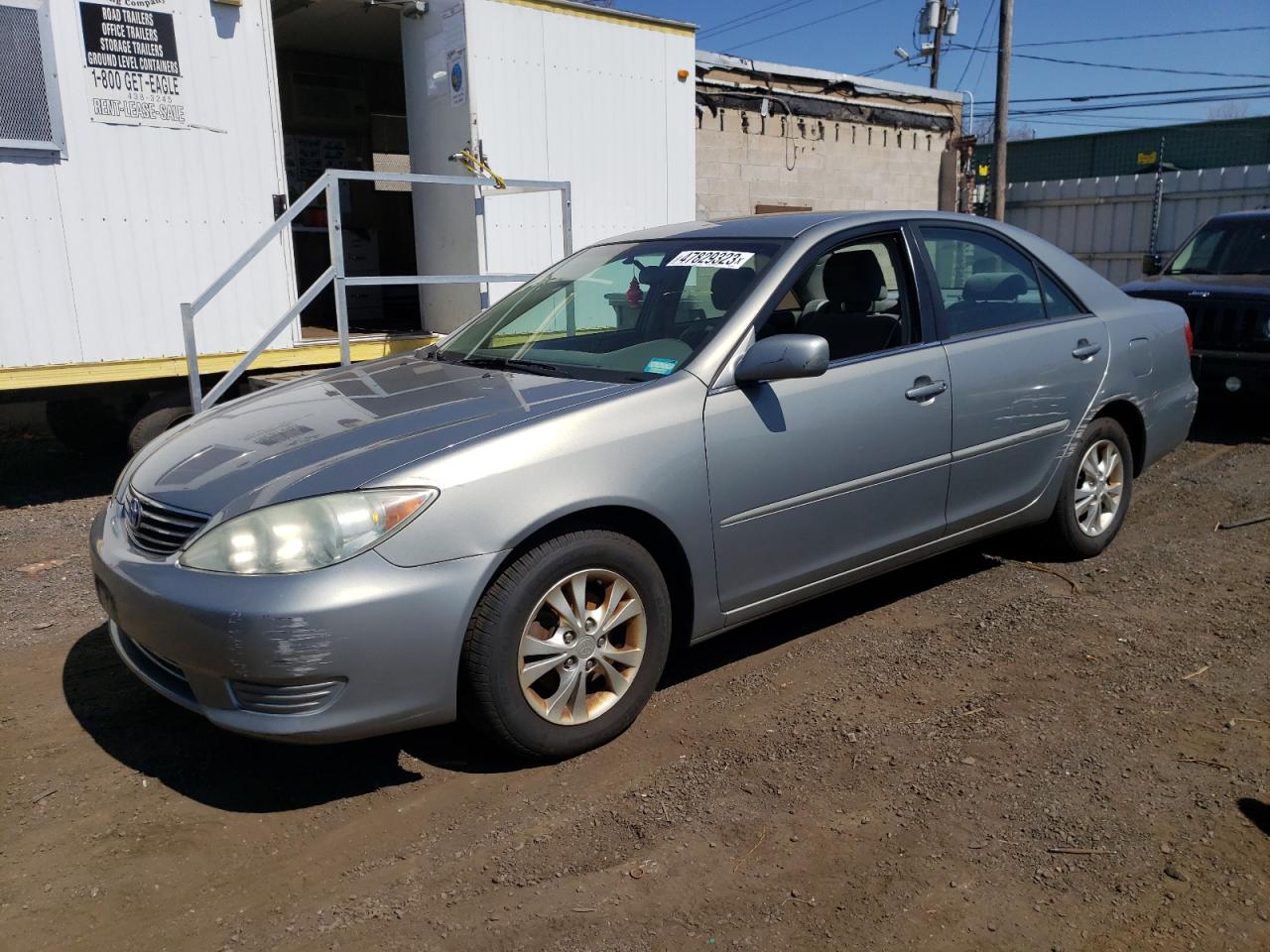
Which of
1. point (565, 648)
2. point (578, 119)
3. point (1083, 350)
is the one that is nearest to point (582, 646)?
point (565, 648)

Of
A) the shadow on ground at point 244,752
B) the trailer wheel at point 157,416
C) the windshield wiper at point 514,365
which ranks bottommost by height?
the shadow on ground at point 244,752

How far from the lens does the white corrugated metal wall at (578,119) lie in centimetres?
735

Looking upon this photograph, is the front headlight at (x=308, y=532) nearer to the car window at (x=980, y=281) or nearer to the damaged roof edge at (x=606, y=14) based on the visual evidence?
the car window at (x=980, y=281)

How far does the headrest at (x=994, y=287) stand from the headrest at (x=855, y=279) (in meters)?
0.44

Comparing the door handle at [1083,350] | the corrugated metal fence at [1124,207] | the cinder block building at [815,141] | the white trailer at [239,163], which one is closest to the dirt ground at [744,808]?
the door handle at [1083,350]

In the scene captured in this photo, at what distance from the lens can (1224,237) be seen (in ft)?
29.5

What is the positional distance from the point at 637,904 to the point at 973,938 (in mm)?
814

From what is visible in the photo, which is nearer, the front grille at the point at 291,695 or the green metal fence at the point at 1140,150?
the front grille at the point at 291,695

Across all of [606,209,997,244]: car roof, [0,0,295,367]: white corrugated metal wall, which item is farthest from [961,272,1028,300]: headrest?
[0,0,295,367]: white corrugated metal wall

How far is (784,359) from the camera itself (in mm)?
3418

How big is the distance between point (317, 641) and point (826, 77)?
1271 cm

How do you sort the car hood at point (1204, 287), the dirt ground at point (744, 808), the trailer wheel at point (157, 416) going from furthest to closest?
the car hood at point (1204, 287), the trailer wheel at point (157, 416), the dirt ground at point (744, 808)

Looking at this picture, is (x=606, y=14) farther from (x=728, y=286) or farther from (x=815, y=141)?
(x=815, y=141)

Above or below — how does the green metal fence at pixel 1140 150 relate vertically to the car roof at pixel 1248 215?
above
